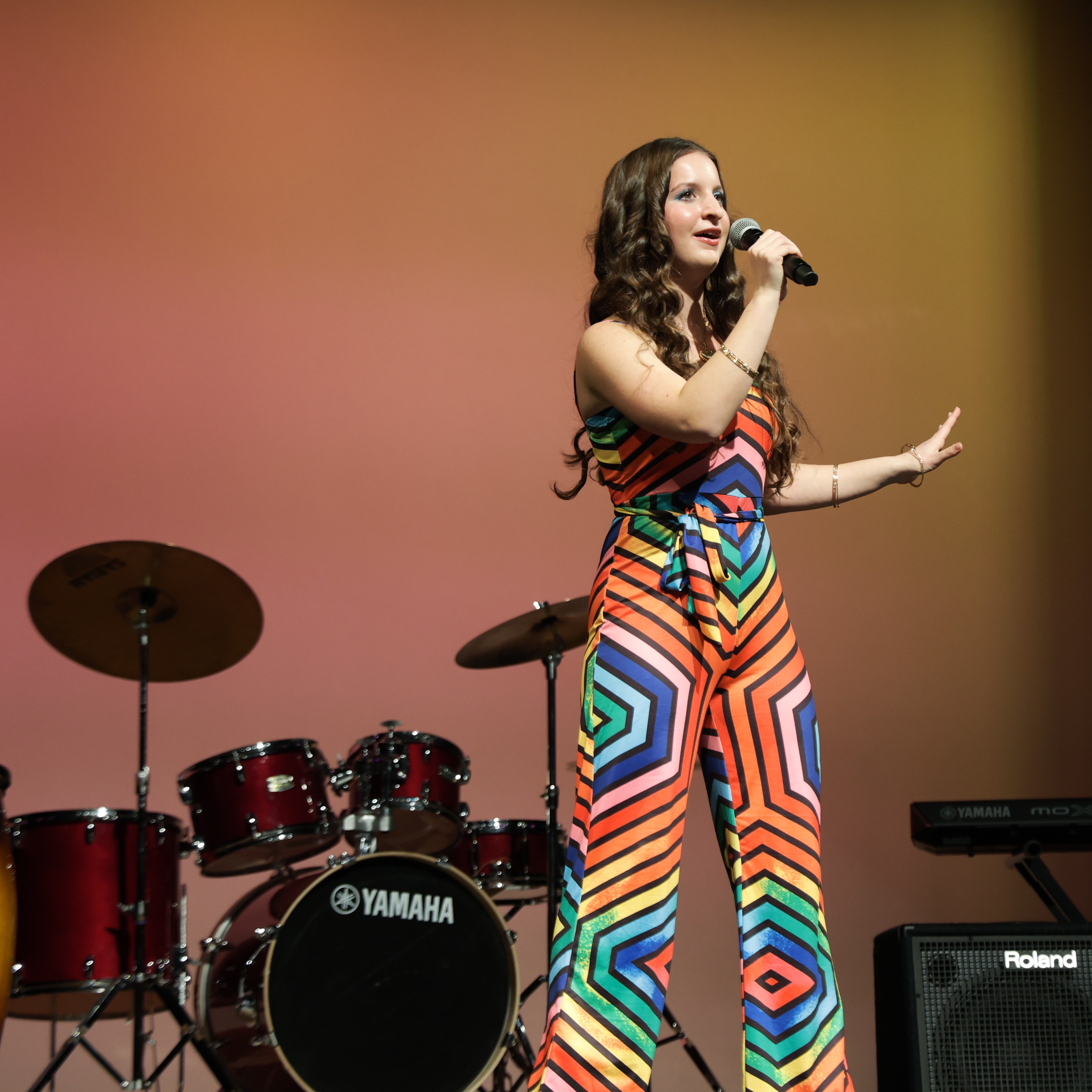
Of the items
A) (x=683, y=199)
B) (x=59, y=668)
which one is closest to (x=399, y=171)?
(x=59, y=668)

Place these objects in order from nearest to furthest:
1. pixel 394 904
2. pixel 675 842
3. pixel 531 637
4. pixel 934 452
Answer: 1. pixel 675 842
2. pixel 934 452
3. pixel 394 904
4. pixel 531 637

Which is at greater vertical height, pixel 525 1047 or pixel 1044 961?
pixel 1044 961

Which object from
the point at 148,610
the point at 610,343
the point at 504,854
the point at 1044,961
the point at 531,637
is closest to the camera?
the point at 610,343

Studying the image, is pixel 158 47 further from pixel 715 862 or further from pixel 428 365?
pixel 715 862

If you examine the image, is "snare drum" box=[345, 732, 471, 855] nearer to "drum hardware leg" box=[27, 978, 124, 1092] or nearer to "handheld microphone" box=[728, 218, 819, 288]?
"drum hardware leg" box=[27, 978, 124, 1092]

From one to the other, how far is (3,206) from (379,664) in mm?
1734

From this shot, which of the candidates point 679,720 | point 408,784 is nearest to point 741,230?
point 679,720

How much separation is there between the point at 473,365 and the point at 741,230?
2.10 meters

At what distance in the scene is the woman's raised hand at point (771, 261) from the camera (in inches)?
65.9

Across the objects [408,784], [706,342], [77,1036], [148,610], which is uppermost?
[706,342]

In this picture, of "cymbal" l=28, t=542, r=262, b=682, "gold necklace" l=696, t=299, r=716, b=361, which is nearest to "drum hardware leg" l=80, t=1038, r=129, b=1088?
"cymbal" l=28, t=542, r=262, b=682

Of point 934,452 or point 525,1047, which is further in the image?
point 525,1047

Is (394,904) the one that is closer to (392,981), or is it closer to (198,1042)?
(392,981)

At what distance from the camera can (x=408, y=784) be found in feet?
9.84
